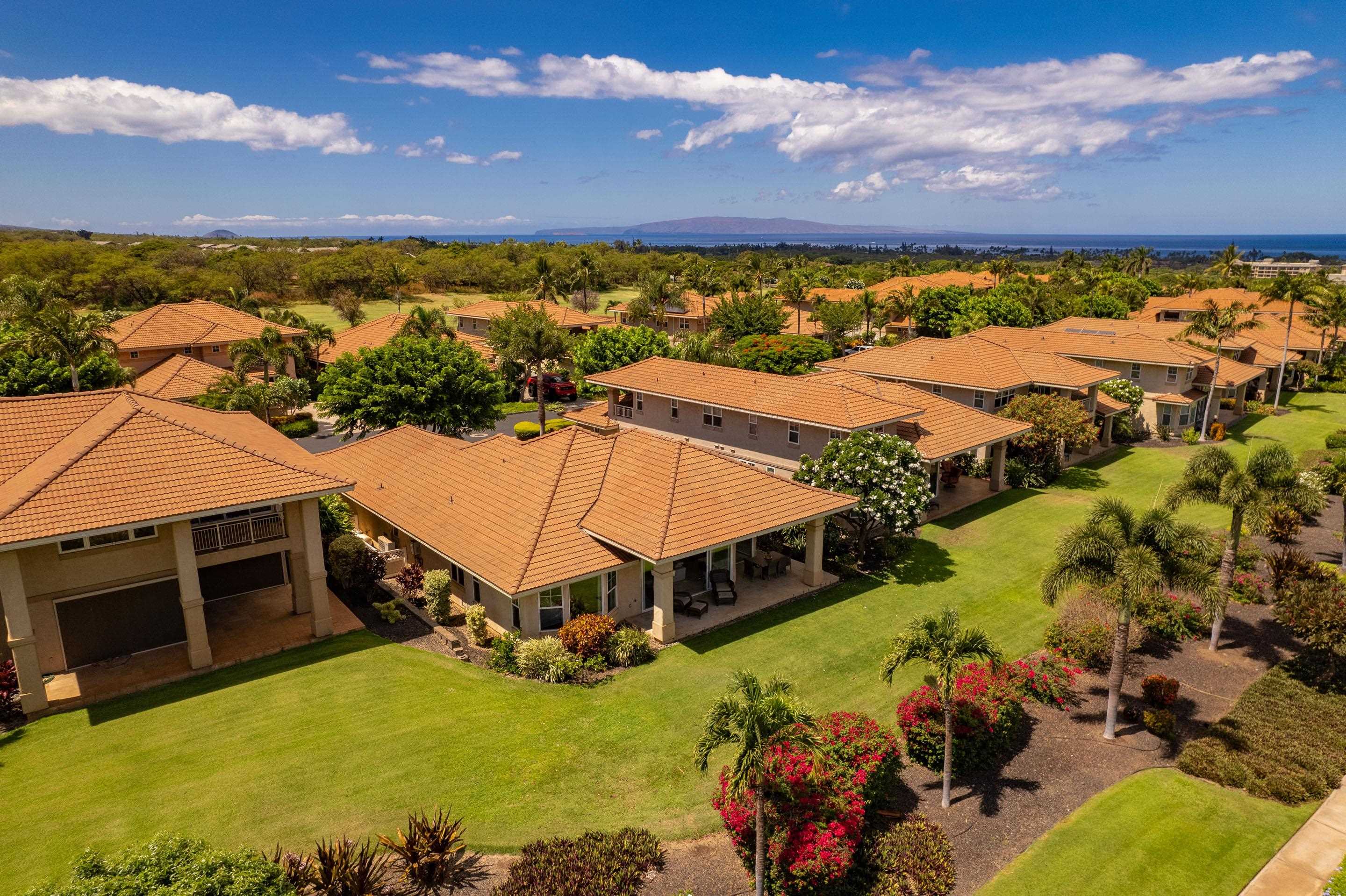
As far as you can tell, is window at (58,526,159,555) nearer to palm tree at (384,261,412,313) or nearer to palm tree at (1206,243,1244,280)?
palm tree at (384,261,412,313)

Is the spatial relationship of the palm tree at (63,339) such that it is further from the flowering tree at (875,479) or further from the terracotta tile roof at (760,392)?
the flowering tree at (875,479)

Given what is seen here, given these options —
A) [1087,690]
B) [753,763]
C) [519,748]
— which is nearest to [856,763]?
[753,763]

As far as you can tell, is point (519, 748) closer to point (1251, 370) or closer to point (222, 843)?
point (222, 843)

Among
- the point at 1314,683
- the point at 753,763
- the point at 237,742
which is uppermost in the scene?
the point at 753,763

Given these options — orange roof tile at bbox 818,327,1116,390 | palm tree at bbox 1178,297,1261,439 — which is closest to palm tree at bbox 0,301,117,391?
orange roof tile at bbox 818,327,1116,390

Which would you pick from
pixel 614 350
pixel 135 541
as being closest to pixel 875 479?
pixel 135 541

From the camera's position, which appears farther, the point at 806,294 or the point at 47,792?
the point at 806,294
